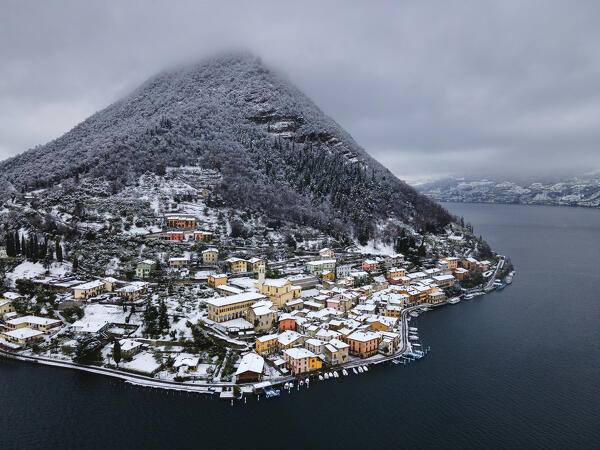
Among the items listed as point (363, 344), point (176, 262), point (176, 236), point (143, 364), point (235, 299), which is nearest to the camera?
point (143, 364)

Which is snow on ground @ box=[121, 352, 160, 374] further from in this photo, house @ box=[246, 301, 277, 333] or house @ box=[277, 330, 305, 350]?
house @ box=[277, 330, 305, 350]

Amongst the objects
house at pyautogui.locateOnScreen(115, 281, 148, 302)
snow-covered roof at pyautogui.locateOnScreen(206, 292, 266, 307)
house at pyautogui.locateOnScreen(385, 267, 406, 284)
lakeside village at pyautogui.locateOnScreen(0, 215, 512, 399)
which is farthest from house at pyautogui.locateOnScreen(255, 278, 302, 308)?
house at pyautogui.locateOnScreen(385, 267, 406, 284)

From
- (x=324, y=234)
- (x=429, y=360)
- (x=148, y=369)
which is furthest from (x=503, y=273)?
(x=148, y=369)

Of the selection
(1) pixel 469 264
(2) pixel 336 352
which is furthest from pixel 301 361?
(1) pixel 469 264

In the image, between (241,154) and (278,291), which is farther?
(241,154)

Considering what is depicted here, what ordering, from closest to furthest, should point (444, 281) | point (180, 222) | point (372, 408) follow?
1. point (372, 408)
2. point (444, 281)
3. point (180, 222)

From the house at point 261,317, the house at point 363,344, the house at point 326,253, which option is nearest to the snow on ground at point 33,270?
the house at point 261,317

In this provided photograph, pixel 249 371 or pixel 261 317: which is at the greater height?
pixel 261 317

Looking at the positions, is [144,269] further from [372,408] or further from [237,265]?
[372,408]
